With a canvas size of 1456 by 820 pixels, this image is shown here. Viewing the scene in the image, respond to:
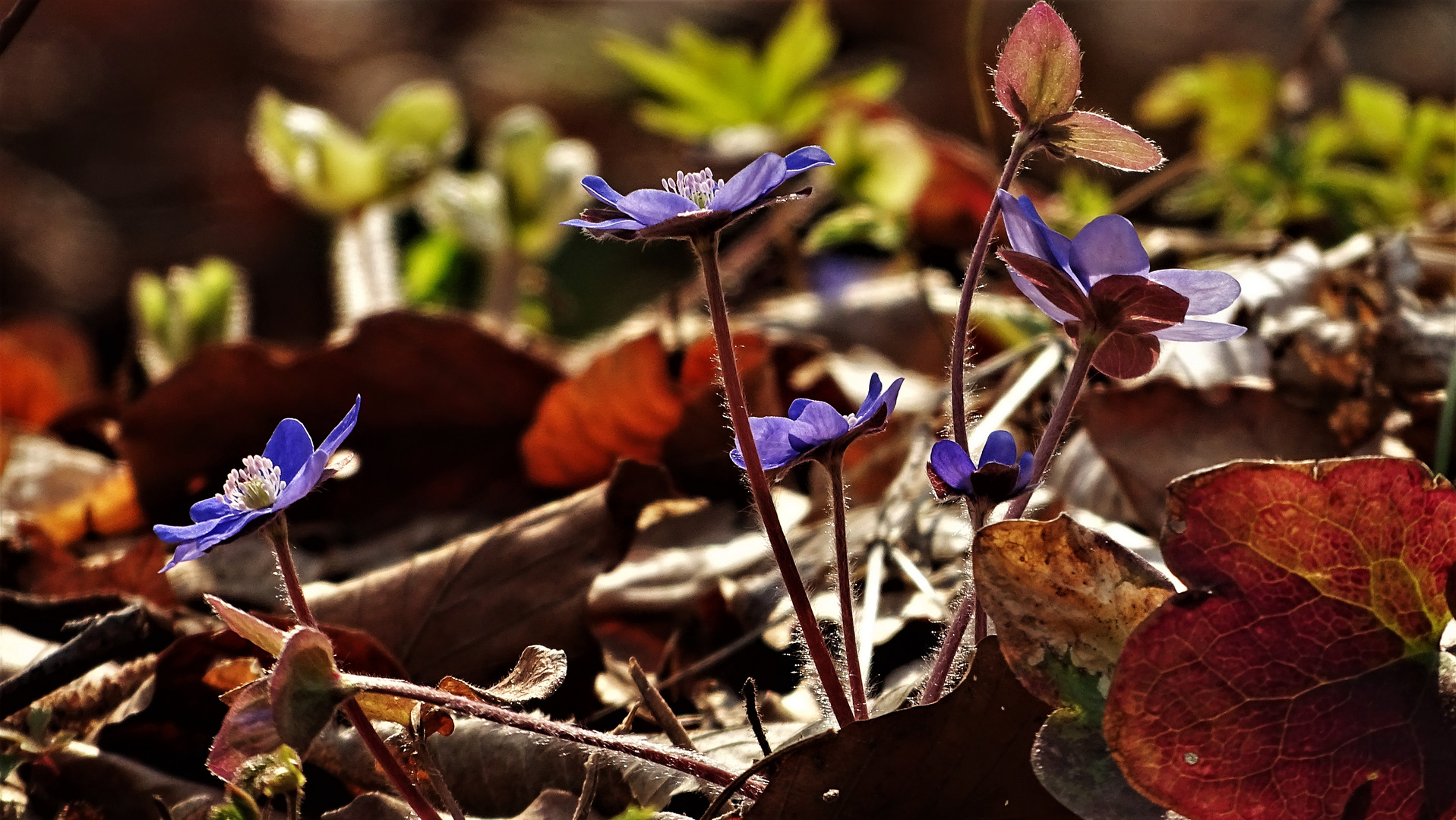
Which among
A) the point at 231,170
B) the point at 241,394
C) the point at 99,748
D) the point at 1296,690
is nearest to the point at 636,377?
the point at 241,394

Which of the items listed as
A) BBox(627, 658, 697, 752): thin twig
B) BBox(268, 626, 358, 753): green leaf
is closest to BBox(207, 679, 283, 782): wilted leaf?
BBox(268, 626, 358, 753): green leaf

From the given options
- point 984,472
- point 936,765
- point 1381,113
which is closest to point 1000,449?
point 984,472

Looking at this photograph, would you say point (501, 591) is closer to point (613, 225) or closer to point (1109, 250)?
point (613, 225)

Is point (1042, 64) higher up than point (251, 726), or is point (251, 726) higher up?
point (1042, 64)

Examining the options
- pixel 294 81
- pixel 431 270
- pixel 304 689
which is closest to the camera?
pixel 304 689

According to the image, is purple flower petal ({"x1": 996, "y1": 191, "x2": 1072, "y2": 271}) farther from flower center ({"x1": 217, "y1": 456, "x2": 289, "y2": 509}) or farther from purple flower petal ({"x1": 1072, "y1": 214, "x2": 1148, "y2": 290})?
flower center ({"x1": 217, "y1": 456, "x2": 289, "y2": 509})

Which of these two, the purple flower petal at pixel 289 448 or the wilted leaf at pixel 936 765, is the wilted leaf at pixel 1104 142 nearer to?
the wilted leaf at pixel 936 765

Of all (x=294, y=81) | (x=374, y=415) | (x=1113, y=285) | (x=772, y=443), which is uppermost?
(x=1113, y=285)

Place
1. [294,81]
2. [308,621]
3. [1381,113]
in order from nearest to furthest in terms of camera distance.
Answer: [308,621], [1381,113], [294,81]
